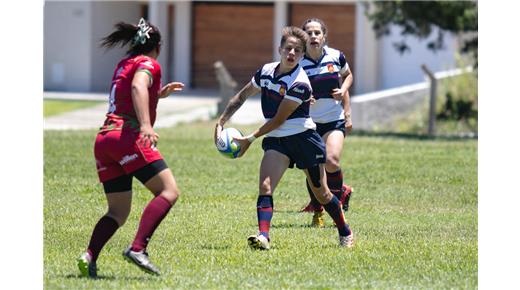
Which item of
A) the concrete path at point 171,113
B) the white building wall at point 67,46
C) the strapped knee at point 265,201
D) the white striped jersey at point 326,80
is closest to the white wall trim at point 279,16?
the concrete path at point 171,113

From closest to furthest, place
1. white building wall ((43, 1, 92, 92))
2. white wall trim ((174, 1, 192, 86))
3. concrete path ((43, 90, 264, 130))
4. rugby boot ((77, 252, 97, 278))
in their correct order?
1. rugby boot ((77, 252, 97, 278))
2. concrete path ((43, 90, 264, 130))
3. white building wall ((43, 1, 92, 92))
4. white wall trim ((174, 1, 192, 86))

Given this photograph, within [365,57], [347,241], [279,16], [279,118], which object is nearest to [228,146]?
[279,118]

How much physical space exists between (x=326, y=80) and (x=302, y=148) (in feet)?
5.07

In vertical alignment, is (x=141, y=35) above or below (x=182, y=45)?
above

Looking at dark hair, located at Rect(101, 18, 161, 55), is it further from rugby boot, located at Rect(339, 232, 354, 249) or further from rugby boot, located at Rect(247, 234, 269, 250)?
rugby boot, located at Rect(339, 232, 354, 249)

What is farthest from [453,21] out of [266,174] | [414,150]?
[266,174]

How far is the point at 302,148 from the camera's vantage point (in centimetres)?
916

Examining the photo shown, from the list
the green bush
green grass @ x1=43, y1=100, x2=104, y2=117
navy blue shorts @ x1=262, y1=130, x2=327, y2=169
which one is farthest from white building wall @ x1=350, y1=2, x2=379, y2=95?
navy blue shorts @ x1=262, y1=130, x2=327, y2=169

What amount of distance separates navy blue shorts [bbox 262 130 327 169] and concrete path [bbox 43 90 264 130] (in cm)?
1442

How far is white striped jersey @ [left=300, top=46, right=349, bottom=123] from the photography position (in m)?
10.4

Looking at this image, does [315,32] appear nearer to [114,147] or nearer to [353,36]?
[114,147]

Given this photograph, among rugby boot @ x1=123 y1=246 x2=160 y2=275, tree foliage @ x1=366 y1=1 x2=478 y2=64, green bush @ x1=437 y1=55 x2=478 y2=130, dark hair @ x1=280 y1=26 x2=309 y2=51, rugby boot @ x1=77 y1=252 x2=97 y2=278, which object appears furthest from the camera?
green bush @ x1=437 y1=55 x2=478 y2=130

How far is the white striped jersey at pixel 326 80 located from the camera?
10.4 m

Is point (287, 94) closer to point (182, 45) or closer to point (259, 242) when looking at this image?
point (259, 242)
